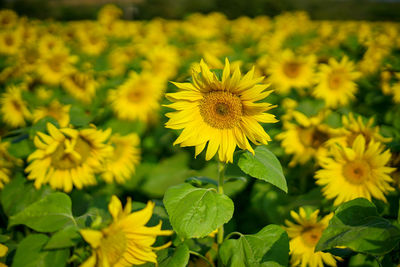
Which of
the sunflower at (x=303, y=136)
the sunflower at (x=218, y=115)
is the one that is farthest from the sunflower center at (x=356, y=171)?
the sunflower at (x=218, y=115)

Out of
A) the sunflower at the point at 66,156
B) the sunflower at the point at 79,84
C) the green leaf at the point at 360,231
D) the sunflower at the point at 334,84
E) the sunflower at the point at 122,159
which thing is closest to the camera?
the green leaf at the point at 360,231

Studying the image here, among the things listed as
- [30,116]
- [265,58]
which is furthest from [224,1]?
[30,116]

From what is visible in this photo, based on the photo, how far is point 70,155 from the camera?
2.02m

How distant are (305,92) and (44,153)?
9.70 ft

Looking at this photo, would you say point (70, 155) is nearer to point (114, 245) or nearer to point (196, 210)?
point (114, 245)

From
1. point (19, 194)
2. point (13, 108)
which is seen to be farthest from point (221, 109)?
point (13, 108)

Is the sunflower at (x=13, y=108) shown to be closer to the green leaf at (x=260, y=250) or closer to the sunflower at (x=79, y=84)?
the sunflower at (x=79, y=84)

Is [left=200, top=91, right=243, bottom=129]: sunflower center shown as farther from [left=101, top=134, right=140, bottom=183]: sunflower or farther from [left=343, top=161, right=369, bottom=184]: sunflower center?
[left=101, top=134, right=140, bottom=183]: sunflower

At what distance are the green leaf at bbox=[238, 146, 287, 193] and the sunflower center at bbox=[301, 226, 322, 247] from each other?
710 mm

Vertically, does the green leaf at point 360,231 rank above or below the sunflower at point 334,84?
below

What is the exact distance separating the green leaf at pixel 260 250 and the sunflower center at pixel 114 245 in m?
0.52

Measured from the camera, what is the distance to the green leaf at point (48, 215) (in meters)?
1.55

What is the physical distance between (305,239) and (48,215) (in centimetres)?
158

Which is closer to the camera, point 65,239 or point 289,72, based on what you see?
point 65,239
